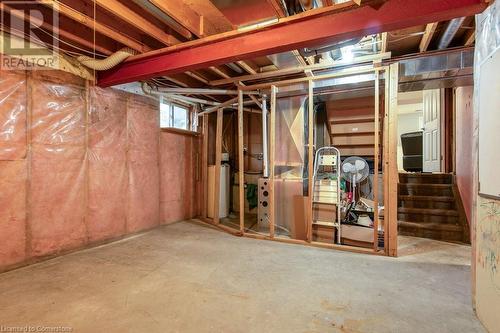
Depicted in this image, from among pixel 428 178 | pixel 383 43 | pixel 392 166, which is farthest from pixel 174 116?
pixel 428 178

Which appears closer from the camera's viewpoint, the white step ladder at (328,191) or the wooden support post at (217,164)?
the white step ladder at (328,191)

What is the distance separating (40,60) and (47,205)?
1.66 meters

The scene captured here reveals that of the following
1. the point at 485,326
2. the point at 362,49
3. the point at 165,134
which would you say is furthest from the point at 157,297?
the point at 362,49

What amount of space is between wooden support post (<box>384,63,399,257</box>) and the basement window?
3638 mm

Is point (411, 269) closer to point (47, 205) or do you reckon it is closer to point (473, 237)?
point (473, 237)

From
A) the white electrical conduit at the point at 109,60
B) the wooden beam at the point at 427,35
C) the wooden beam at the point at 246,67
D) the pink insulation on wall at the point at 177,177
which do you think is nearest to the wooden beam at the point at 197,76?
the wooden beam at the point at 246,67

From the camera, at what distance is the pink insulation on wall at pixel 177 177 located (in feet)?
15.0

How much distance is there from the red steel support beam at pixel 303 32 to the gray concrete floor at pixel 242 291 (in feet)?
7.16

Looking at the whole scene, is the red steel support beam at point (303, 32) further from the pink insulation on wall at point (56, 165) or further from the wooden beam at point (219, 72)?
the pink insulation on wall at point (56, 165)

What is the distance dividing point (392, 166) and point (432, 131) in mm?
3371

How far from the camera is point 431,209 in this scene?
13.7 feet

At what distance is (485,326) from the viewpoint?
171 centimetres

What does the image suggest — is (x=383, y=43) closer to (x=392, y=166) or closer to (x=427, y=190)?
(x=392, y=166)

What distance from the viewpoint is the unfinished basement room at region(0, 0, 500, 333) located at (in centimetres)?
184
